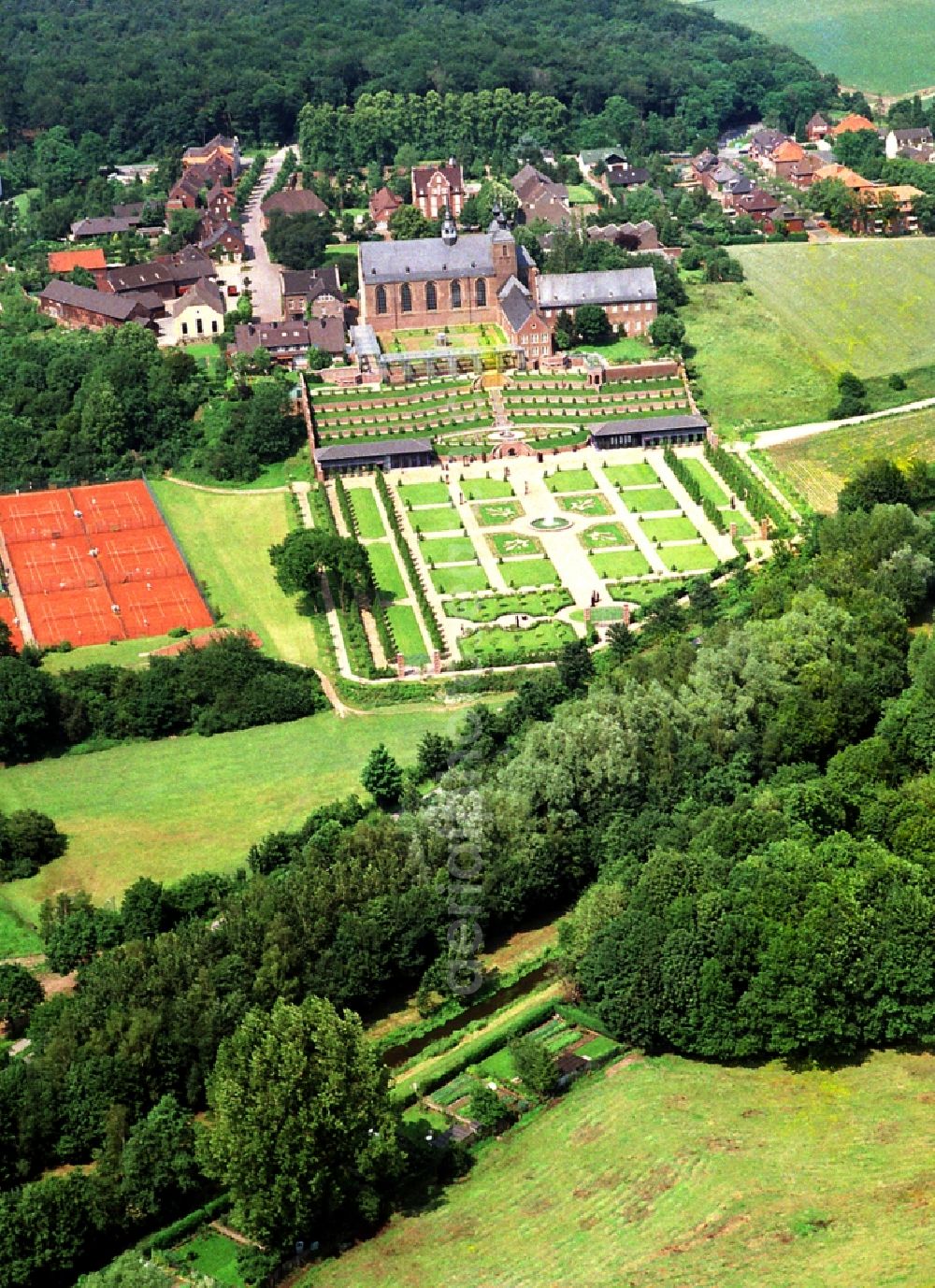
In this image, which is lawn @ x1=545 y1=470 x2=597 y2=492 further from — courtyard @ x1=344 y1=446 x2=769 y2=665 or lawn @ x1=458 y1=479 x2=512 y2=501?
lawn @ x1=458 y1=479 x2=512 y2=501

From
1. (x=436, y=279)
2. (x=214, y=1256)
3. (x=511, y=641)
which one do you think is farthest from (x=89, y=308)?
(x=214, y=1256)

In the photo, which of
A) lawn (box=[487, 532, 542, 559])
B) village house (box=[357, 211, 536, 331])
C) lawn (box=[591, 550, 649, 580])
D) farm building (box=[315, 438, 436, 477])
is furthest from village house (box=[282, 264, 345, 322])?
lawn (box=[591, 550, 649, 580])

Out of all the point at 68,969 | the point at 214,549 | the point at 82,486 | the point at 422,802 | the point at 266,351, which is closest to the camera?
the point at 68,969

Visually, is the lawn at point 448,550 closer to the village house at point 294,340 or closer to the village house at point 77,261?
the village house at point 294,340

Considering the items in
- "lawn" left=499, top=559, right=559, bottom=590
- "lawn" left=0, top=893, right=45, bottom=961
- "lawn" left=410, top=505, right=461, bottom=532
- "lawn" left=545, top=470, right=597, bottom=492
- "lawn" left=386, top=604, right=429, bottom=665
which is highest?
"lawn" left=545, top=470, right=597, bottom=492

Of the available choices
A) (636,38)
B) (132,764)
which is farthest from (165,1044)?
(636,38)

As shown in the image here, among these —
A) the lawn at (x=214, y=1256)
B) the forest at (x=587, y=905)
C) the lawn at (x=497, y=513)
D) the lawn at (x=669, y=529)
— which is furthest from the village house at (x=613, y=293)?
the lawn at (x=214, y=1256)

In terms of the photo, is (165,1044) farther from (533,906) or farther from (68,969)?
(533,906)
